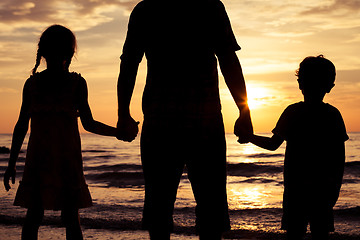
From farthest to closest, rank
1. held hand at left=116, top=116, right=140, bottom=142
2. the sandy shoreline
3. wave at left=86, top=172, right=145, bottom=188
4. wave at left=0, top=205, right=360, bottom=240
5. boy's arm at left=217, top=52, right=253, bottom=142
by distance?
wave at left=86, top=172, right=145, bottom=188 → wave at left=0, top=205, right=360, bottom=240 → the sandy shoreline → held hand at left=116, top=116, right=140, bottom=142 → boy's arm at left=217, top=52, right=253, bottom=142

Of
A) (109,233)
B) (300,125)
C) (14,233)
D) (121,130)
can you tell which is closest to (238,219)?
(109,233)

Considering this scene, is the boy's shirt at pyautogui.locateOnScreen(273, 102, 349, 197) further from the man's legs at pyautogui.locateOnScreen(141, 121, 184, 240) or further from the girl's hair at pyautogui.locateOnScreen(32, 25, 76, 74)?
the girl's hair at pyautogui.locateOnScreen(32, 25, 76, 74)

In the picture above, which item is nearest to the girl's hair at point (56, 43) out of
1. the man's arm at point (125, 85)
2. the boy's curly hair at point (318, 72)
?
the man's arm at point (125, 85)

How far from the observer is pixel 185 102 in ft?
8.50

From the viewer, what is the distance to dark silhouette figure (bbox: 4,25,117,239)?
3.30m

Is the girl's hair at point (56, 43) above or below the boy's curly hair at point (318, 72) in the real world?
above

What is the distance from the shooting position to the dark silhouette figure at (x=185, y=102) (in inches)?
102

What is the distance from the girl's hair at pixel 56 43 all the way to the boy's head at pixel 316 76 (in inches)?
69.2

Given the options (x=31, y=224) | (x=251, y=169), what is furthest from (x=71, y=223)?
(x=251, y=169)

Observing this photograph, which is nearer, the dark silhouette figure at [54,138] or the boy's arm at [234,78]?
the boy's arm at [234,78]

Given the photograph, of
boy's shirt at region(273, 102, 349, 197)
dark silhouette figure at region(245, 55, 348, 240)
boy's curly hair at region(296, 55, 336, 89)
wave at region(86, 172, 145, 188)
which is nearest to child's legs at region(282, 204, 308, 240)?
dark silhouette figure at region(245, 55, 348, 240)

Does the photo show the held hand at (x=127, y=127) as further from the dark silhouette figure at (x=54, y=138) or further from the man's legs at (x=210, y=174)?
the man's legs at (x=210, y=174)

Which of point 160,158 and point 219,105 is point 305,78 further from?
point 160,158

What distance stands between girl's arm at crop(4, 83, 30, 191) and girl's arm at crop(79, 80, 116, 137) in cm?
41
